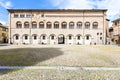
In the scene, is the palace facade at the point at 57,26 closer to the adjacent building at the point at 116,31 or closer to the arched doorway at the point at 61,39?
the arched doorway at the point at 61,39

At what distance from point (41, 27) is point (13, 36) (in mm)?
9141

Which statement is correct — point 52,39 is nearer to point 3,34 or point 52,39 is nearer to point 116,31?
point 116,31

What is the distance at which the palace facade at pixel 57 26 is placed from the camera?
5756 cm

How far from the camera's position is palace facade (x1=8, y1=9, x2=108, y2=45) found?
57.6 m

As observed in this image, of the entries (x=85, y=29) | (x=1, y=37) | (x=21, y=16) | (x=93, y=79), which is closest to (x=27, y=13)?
(x=21, y=16)

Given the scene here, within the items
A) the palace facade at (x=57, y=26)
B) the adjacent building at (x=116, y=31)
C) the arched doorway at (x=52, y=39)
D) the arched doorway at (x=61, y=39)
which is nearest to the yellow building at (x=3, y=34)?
the palace facade at (x=57, y=26)

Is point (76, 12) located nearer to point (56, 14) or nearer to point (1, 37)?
point (56, 14)

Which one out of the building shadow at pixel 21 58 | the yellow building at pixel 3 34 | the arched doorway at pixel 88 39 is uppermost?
the yellow building at pixel 3 34

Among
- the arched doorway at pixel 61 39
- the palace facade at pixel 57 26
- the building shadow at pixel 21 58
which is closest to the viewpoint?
the building shadow at pixel 21 58

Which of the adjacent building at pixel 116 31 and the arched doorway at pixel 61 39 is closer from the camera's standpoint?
the arched doorway at pixel 61 39

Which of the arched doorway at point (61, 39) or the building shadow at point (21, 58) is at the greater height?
the arched doorway at point (61, 39)

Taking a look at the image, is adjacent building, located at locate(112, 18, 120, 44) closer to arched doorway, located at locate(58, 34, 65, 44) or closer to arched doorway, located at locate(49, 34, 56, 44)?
arched doorway, located at locate(58, 34, 65, 44)

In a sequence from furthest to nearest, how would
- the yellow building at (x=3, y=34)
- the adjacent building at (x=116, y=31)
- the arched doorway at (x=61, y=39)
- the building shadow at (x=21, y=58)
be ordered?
the yellow building at (x=3, y=34) < the adjacent building at (x=116, y=31) < the arched doorway at (x=61, y=39) < the building shadow at (x=21, y=58)

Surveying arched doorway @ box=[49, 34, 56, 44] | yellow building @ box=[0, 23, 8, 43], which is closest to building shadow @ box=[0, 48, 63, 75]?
arched doorway @ box=[49, 34, 56, 44]
